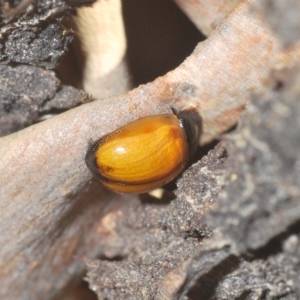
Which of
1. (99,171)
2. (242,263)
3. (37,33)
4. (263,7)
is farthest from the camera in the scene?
(99,171)

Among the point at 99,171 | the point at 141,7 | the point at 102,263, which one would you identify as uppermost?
the point at 141,7

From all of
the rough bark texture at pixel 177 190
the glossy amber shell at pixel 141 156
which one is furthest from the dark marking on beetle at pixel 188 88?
the glossy amber shell at pixel 141 156

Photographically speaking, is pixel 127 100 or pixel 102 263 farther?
pixel 102 263

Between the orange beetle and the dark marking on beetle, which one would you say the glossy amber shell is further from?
the dark marking on beetle

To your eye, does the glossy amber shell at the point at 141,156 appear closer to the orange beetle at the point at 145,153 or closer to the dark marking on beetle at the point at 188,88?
the orange beetle at the point at 145,153

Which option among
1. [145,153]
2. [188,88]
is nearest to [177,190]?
[145,153]

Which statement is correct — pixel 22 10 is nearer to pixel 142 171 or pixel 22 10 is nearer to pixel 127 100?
pixel 127 100

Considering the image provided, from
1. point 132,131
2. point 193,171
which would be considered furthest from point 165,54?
point 193,171

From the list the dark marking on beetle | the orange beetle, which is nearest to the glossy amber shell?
the orange beetle
